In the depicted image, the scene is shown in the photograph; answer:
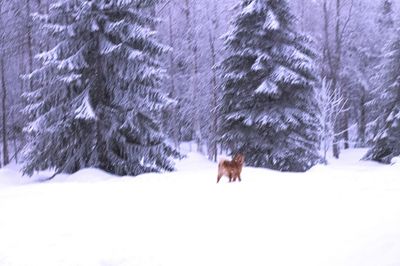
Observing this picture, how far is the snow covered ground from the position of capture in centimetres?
428

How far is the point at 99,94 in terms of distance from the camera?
1441 centimetres

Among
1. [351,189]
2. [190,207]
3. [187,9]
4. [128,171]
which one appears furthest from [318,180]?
[187,9]

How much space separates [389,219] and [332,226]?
0.63 metres

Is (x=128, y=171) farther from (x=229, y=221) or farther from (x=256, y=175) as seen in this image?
(x=229, y=221)

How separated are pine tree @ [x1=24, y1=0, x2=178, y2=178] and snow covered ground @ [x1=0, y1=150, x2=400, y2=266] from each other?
6.11 metres

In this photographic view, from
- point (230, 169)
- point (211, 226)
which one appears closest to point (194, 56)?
point (230, 169)

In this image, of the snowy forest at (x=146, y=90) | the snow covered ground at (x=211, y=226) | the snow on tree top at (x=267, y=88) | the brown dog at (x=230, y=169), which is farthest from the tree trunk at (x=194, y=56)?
the snow covered ground at (x=211, y=226)

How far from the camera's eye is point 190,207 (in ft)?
20.4

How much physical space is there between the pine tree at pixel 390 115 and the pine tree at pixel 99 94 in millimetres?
12119

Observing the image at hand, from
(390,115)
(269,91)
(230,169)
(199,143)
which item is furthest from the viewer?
(199,143)

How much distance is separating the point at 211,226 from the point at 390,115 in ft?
62.3

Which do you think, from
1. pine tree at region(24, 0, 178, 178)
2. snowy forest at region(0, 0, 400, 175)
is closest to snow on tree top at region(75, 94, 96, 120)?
snowy forest at region(0, 0, 400, 175)

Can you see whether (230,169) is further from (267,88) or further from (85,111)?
(267,88)

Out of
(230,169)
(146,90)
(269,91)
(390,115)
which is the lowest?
(230,169)
